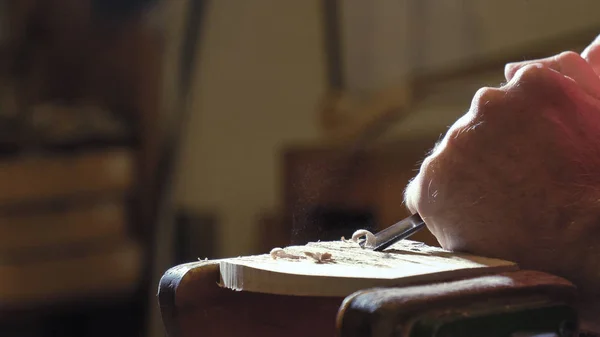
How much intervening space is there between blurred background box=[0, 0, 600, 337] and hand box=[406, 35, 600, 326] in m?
0.76

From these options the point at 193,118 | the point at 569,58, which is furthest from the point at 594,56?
the point at 193,118

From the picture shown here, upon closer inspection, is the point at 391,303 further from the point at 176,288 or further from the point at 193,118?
the point at 193,118

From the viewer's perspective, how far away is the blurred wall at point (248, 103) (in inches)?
75.7

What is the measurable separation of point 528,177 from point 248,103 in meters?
1.58

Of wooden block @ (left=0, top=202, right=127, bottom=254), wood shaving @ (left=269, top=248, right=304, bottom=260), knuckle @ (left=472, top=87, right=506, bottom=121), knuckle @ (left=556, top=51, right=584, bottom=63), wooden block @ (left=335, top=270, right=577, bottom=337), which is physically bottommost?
wooden block @ (left=0, top=202, right=127, bottom=254)

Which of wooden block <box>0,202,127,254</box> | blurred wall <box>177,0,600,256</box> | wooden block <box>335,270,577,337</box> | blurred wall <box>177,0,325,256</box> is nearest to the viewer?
wooden block <box>335,270,577,337</box>

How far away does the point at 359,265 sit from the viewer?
1.36 ft

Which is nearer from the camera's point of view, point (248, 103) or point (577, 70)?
point (577, 70)

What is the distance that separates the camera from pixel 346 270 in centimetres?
39

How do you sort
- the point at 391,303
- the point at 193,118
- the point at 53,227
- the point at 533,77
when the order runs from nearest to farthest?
the point at 391,303, the point at 533,77, the point at 53,227, the point at 193,118

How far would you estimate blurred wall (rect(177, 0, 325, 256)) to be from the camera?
1.92 metres

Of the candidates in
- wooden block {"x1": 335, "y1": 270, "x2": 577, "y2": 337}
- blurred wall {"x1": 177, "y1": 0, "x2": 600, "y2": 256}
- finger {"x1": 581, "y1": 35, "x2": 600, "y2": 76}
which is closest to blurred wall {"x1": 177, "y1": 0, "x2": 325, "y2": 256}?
blurred wall {"x1": 177, "y1": 0, "x2": 600, "y2": 256}

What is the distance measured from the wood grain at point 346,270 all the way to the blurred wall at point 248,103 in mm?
1446

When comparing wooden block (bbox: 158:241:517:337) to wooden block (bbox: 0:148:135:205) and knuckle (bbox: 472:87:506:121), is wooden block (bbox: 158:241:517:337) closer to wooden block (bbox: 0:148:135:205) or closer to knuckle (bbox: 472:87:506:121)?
knuckle (bbox: 472:87:506:121)
